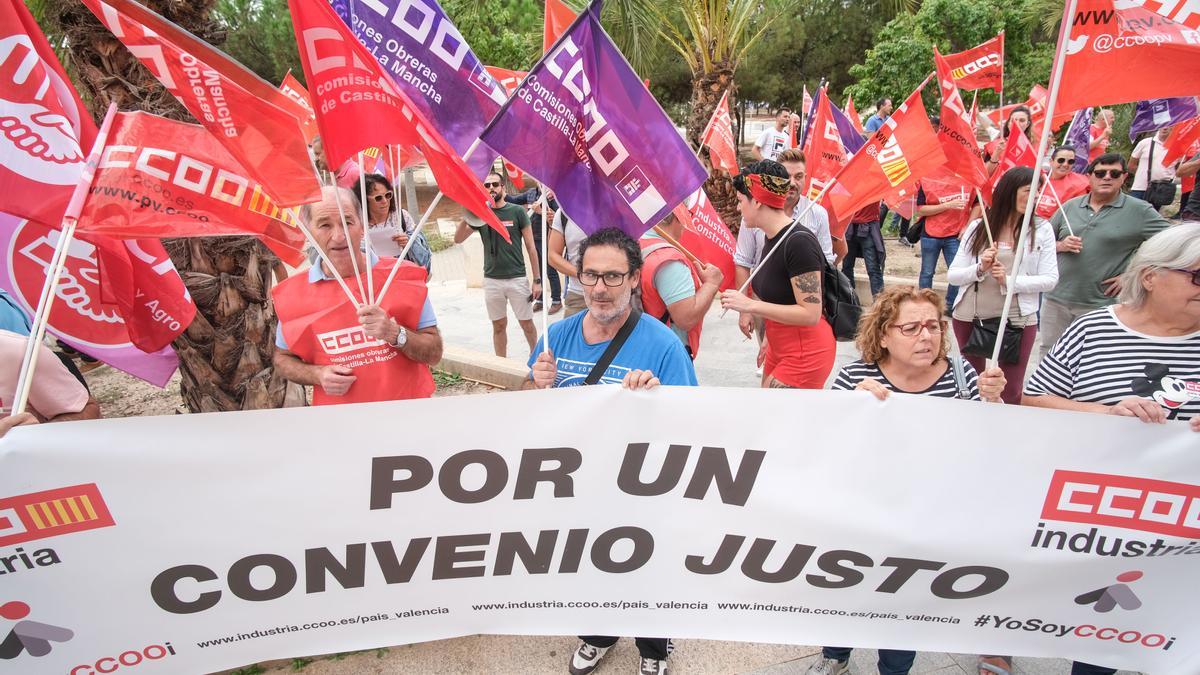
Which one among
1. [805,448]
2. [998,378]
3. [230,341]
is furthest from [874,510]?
[230,341]

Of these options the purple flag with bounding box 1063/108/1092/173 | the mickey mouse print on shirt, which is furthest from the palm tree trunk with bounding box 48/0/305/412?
the purple flag with bounding box 1063/108/1092/173

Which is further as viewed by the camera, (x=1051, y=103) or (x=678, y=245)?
(x=678, y=245)

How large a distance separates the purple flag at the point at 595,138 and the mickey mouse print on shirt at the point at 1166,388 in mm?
1712

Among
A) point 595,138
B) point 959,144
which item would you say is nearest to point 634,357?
point 595,138

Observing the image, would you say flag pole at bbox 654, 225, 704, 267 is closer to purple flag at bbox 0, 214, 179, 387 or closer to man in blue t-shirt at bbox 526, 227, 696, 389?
man in blue t-shirt at bbox 526, 227, 696, 389

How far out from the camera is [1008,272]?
13.0 feet

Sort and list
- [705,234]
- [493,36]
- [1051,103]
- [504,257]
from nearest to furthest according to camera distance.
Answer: [1051,103]
[705,234]
[504,257]
[493,36]

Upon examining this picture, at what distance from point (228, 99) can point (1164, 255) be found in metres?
3.17

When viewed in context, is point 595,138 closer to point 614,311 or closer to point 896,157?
point 614,311

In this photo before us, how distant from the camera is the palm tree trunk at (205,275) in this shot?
11.6 ft

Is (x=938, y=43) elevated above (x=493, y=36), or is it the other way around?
(x=938, y=43)

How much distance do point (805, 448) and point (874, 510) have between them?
33 cm

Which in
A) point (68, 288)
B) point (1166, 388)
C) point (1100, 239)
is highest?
point (1100, 239)

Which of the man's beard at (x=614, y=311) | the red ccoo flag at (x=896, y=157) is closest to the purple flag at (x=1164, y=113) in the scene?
the red ccoo flag at (x=896, y=157)
